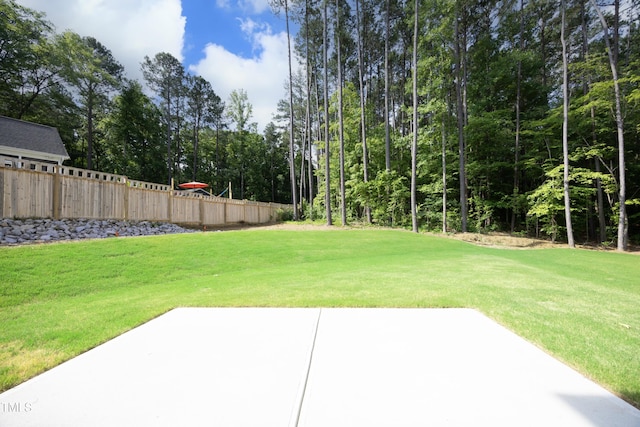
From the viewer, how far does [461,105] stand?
15219 mm

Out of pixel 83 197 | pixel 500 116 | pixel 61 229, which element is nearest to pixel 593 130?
pixel 500 116

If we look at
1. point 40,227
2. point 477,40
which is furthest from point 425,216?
point 40,227

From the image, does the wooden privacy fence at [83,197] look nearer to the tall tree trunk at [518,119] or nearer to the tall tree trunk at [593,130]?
the tall tree trunk at [518,119]

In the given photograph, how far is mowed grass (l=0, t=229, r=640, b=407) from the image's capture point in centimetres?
220

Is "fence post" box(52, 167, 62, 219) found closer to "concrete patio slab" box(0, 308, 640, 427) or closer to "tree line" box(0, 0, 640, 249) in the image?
"concrete patio slab" box(0, 308, 640, 427)

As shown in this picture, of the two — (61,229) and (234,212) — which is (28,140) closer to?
(61,229)

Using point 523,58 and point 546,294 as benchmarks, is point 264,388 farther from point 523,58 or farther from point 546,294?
point 523,58

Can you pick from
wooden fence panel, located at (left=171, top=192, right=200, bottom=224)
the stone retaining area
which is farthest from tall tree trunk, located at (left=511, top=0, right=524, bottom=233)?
the stone retaining area

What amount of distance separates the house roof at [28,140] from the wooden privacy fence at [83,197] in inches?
245

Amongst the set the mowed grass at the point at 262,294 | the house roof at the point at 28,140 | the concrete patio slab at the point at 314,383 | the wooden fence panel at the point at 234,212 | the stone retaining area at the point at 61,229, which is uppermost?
the house roof at the point at 28,140

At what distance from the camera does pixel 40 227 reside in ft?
23.8

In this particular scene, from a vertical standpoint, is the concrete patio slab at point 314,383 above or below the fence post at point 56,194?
below

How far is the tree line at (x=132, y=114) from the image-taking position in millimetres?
17859

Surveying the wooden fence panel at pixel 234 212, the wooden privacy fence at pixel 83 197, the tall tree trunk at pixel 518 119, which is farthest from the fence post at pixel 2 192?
the tall tree trunk at pixel 518 119
